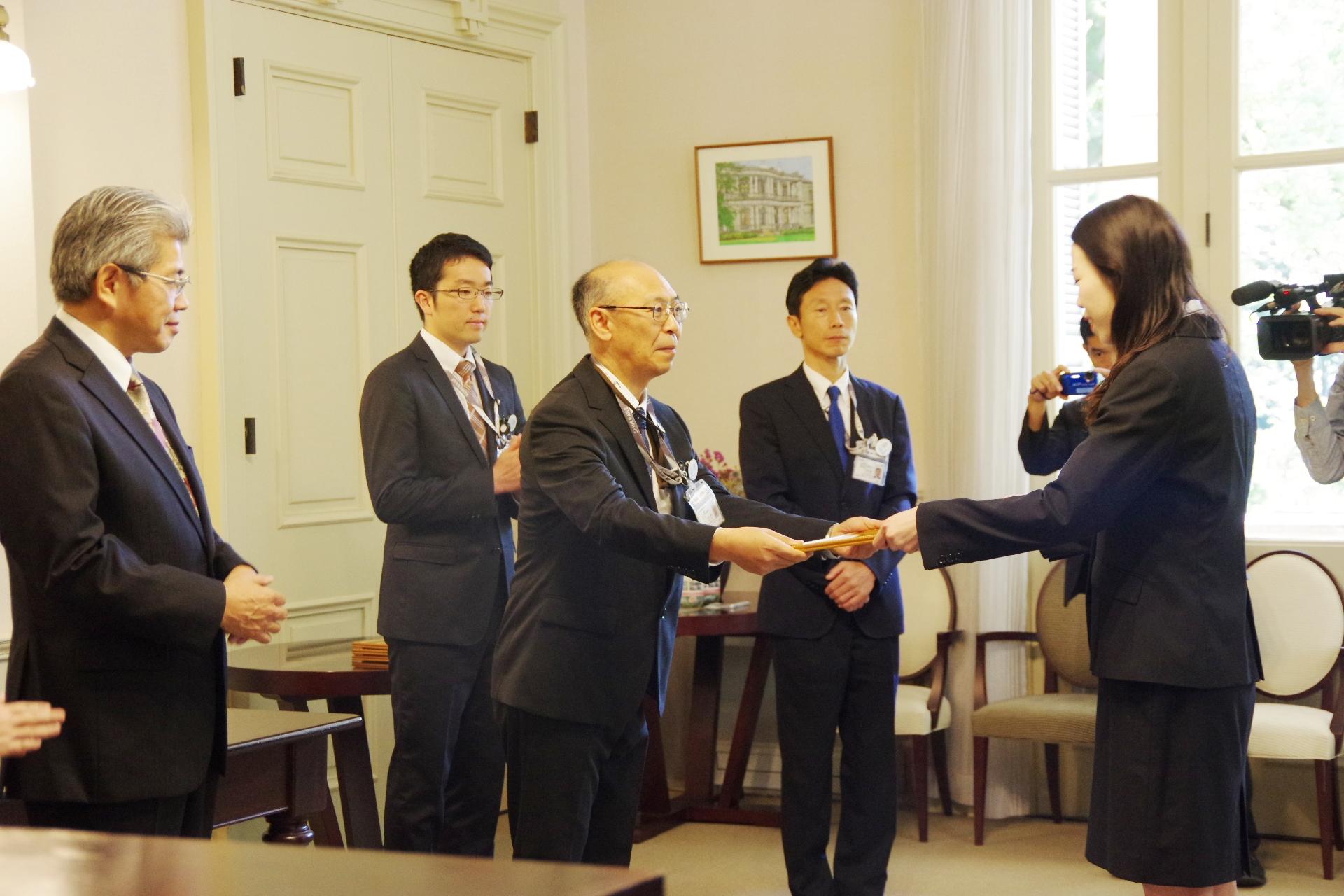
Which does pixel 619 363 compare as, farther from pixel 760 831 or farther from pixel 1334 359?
Answer: pixel 1334 359

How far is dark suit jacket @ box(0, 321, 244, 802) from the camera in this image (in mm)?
2080

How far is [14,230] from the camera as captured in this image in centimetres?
371

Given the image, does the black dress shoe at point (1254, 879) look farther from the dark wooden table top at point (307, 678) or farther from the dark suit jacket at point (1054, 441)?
the dark wooden table top at point (307, 678)

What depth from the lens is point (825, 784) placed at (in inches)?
148

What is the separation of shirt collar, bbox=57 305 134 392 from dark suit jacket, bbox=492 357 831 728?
29.8 inches

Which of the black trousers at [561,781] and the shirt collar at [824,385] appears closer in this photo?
the black trousers at [561,781]

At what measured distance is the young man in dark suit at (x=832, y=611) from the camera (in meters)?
3.68

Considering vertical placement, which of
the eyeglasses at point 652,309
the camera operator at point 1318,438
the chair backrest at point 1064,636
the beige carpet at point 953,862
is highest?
the eyeglasses at point 652,309

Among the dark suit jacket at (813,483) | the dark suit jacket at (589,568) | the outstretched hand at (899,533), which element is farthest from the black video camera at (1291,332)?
the dark suit jacket at (589,568)

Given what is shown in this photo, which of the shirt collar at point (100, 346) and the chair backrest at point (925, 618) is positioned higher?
the shirt collar at point (100, 346)

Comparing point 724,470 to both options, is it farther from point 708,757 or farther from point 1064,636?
point 1064,636

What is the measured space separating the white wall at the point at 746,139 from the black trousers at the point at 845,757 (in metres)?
1.62

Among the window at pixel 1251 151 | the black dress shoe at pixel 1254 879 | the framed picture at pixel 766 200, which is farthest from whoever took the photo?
the framed picture at pixel 766 200

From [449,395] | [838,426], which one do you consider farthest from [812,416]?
[449,395]
